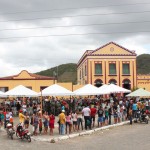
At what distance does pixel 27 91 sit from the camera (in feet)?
110

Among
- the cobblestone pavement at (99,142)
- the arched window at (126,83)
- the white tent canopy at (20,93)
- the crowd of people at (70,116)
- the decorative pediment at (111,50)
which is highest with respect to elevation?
the decorative pediment at (111,50)

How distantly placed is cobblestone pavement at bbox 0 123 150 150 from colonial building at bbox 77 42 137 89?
33399mm

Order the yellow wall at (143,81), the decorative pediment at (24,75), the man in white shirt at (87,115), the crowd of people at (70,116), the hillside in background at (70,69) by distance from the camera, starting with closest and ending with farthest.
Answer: the crowd of people at (70,116) < the man in white shirt at (87,115) < the decorative pediment at (24,75) < the yellow wall at (143,81) < the hillside in background at (70,69)

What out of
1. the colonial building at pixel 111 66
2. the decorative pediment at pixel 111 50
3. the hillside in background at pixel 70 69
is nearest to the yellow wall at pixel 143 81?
the colonial building at pixel 111 66

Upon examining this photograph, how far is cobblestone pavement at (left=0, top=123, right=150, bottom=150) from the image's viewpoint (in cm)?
1773

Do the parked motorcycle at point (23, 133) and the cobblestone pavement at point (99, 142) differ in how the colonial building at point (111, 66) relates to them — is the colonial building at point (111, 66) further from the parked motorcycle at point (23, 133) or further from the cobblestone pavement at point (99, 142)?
the parked motorcycle at point (23, 133)

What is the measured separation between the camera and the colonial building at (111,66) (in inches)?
2227

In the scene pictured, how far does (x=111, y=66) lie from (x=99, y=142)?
3841 centimetres

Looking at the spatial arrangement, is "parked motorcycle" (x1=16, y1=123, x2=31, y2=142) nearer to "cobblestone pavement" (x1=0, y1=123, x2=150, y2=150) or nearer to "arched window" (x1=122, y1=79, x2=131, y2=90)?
"cobblestone pavement" (x1=0, y1=123, x2=150, y2=150)

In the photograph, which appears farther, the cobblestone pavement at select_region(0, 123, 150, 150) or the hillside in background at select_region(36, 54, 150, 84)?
the hillside in background at select_region(36, 54, 150, 84)

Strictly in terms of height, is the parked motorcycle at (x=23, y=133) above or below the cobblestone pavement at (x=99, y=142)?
above

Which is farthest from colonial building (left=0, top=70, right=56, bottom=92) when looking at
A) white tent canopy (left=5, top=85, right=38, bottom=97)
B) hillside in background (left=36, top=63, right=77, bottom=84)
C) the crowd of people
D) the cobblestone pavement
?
hillside in background (left=36, top=63, right=77, bottom=84)

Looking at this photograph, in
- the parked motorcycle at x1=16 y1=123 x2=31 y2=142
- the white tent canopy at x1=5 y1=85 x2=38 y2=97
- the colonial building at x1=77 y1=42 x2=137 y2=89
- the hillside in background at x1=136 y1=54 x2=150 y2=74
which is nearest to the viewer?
the parked motorcycle at x1=16 y1=123 x2=31 y2=142

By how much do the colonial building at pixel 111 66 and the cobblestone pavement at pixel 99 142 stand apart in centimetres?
3340
